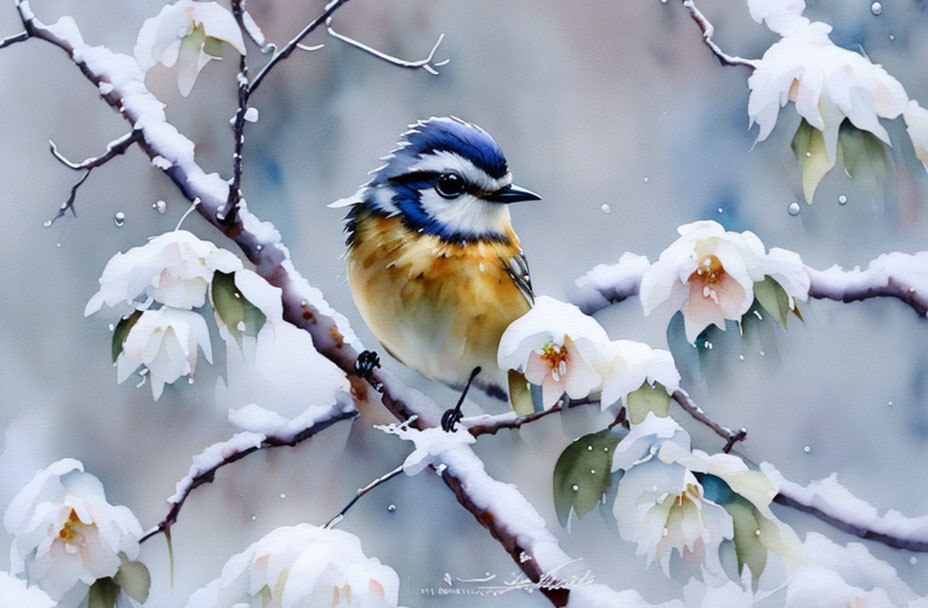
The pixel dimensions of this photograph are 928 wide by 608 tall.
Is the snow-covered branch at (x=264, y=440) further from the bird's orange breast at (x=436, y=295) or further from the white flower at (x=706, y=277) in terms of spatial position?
the white flower at (x=706, y=277)

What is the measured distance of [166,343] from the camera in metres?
0.62

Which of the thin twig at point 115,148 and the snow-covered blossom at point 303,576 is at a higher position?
the thin twig at point 115,148

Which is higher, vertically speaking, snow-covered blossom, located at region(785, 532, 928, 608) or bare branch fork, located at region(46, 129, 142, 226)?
bare branch fork, located at region(46, 129, 142, 226)

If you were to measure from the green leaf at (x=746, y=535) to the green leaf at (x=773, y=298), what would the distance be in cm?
16

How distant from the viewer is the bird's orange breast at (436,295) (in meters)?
0.61


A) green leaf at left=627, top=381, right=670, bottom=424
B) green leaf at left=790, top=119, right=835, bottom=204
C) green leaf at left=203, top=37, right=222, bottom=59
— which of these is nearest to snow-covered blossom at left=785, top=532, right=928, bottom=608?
green leaf at left=627, top=381, right=670, bottom=424

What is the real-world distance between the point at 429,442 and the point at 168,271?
26cm

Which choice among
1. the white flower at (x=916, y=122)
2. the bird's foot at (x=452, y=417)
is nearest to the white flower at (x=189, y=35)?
the bird's foot at (x=452, y=417)

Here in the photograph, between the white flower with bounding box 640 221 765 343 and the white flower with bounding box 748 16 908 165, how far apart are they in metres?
0.11

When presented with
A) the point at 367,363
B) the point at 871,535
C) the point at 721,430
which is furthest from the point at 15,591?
the point at 871,535

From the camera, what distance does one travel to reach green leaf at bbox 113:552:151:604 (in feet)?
2.14

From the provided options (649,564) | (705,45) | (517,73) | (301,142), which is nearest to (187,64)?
(301,142)

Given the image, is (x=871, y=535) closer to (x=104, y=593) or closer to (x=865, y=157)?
(x=865, y=157)
